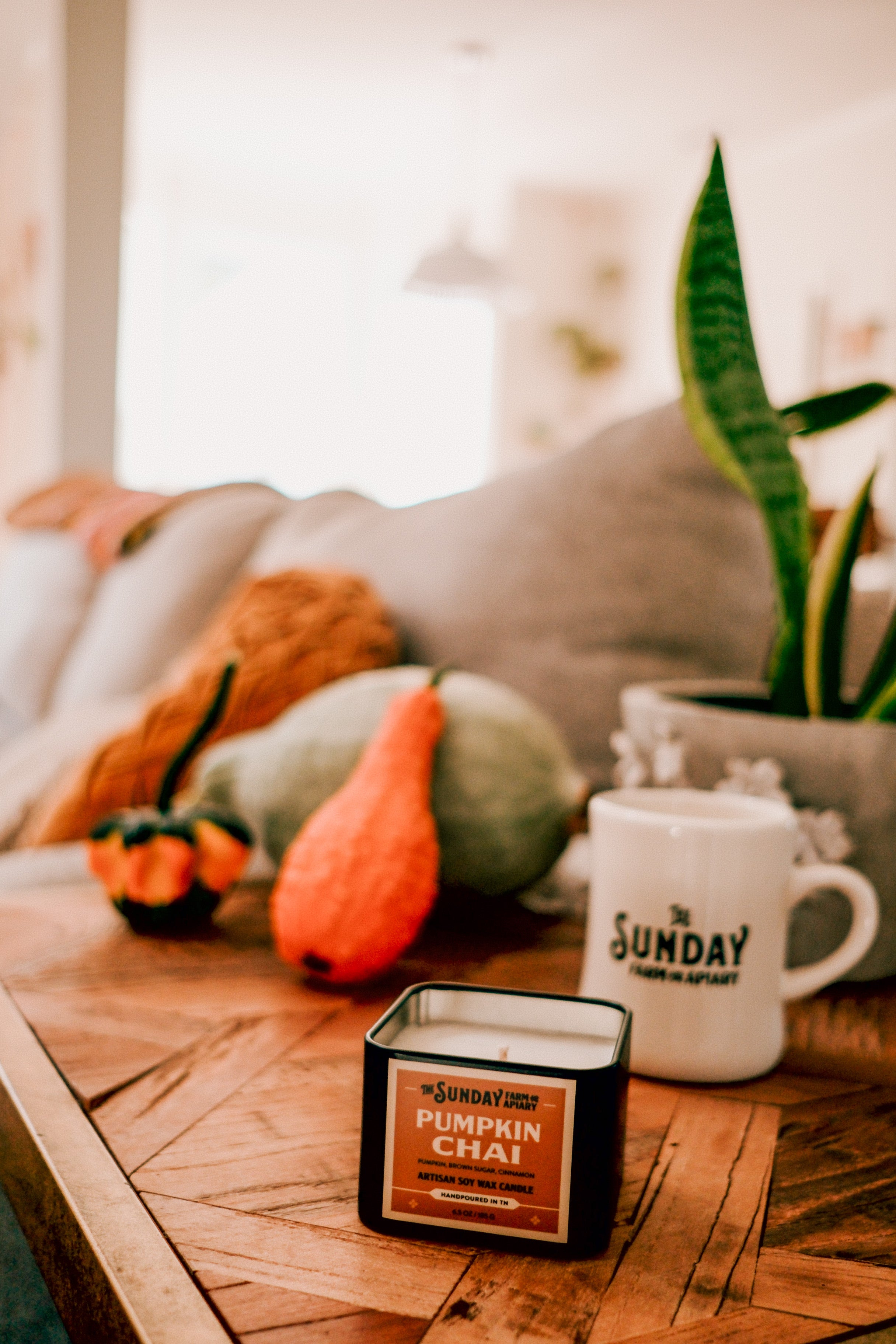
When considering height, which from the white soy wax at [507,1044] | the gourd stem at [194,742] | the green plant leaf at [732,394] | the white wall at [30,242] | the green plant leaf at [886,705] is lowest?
the white soy wax at [507,1044]

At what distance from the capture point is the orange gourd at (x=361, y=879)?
527mm

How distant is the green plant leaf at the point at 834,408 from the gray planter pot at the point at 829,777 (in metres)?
0.16

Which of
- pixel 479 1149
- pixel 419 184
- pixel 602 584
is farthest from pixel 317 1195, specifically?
pixel 419 184

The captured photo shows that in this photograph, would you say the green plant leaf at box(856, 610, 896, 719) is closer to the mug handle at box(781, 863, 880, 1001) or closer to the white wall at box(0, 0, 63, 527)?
the mug handle at box(781, 863, 880, 1001)

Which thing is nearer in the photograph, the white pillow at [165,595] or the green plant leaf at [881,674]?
the green plant leaf at [881,674]

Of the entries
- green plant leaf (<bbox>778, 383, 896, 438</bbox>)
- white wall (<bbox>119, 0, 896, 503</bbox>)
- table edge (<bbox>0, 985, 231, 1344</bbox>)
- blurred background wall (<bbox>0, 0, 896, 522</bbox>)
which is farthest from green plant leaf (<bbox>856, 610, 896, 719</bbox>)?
blurred background wall (<bbox>0, 0, 896, 522</bbox>)

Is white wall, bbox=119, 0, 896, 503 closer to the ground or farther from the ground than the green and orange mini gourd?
farther from the ground

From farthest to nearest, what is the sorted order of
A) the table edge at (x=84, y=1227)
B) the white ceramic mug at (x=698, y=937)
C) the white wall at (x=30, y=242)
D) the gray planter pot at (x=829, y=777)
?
the white wall at (x=30, y=242)
the gray planter pot at (x=829, y=777)
the white ceramic mug at (x=698, y=937)
the table edge at (x=84, y=1227)

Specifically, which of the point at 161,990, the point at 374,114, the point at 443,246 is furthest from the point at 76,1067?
the point at 374,114

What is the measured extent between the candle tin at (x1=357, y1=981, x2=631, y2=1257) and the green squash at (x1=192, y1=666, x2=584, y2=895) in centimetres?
28

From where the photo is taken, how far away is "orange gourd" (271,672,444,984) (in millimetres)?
527

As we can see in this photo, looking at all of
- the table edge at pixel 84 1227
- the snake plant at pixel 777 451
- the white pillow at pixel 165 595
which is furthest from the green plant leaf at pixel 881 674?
the white pillow at pixel 165 595

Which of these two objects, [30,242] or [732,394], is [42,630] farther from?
[30,242]

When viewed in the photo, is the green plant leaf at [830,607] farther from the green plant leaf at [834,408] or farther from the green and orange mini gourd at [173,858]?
the green and orange mini gourd at [173,858]
